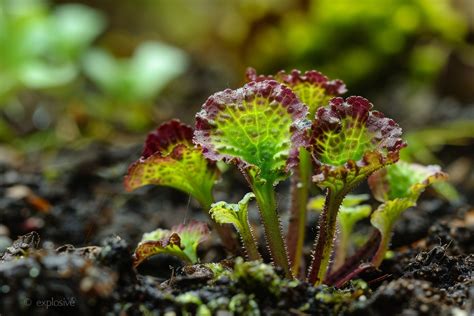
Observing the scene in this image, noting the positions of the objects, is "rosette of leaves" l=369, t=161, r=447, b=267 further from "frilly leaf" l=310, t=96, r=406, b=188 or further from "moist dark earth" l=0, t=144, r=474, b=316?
"frilly leaf" l=310, t=96, r=406, b=188

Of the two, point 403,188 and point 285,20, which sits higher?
point 285,20

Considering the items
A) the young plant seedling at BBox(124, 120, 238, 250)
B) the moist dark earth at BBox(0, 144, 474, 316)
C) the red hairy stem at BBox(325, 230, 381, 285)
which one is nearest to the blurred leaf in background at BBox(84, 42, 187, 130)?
the moist dark earth at BBox(0, 144, 474, 316)

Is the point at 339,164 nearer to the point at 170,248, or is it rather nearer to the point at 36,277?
the point at 170,248

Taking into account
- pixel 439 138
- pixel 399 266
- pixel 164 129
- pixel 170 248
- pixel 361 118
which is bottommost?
pixel 399 266

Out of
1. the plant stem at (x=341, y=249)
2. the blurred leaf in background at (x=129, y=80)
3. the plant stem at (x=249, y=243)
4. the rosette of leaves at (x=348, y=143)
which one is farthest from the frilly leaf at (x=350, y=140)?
the blurred leaf in background at (x=129, y=80)

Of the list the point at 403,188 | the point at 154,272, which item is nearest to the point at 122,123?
the point at 154,272

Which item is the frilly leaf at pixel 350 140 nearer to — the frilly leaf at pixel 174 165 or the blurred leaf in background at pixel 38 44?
the frilly leaf at pixel 174 165

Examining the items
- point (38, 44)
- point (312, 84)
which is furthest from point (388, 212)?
point (38, 44)

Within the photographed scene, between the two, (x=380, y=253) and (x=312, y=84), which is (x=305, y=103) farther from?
(x=380, y=253)
